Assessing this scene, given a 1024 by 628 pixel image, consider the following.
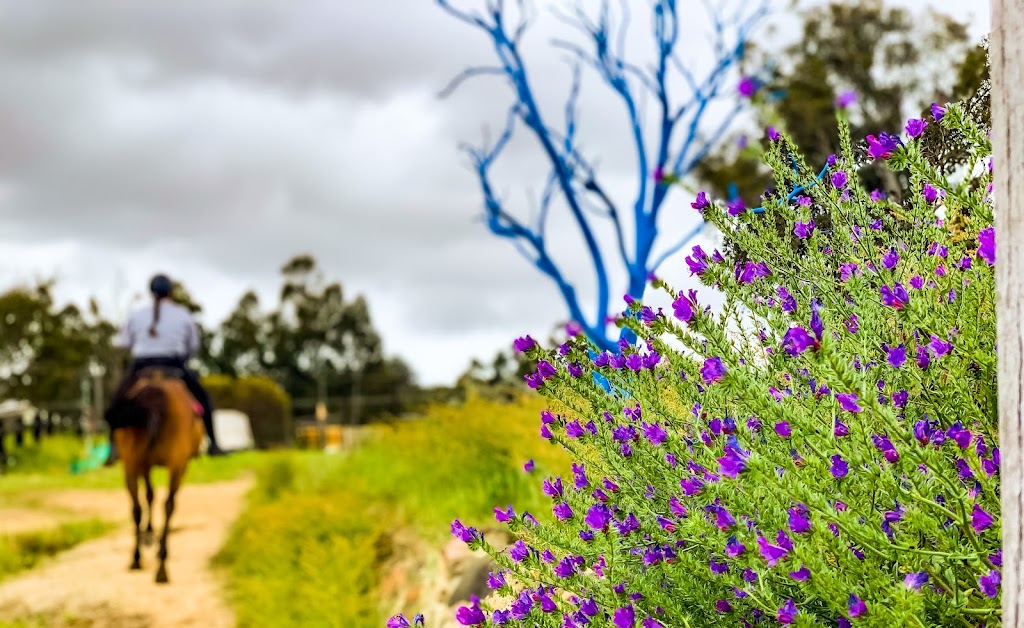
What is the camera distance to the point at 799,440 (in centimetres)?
180

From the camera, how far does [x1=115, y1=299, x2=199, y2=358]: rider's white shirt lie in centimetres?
874

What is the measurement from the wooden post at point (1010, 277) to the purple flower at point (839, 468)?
26 cm

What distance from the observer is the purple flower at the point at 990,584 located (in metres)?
1.74

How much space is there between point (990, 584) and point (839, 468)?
0.32 m

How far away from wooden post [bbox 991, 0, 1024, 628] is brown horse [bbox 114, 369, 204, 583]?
25.0 feet

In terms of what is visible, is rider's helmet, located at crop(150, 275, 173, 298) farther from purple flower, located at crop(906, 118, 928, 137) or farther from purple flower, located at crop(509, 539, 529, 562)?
purple flower, located at crop(906, 118, 928, 137)

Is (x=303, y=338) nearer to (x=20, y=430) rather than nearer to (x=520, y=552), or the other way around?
(x=20, y=430)

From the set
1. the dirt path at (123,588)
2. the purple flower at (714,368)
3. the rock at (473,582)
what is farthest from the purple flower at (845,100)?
the dirt path at (123,588)

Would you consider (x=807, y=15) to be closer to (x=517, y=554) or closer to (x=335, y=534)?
(x=335, y=534)

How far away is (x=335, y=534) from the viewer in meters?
7.15

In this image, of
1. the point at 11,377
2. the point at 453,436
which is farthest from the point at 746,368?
the point at 11,377

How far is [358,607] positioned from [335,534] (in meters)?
1.60

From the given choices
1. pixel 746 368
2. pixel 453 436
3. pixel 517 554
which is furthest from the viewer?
pixel 453 436

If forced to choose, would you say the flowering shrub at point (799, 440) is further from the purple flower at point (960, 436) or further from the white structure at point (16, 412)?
the white structure at point (16, 412)
